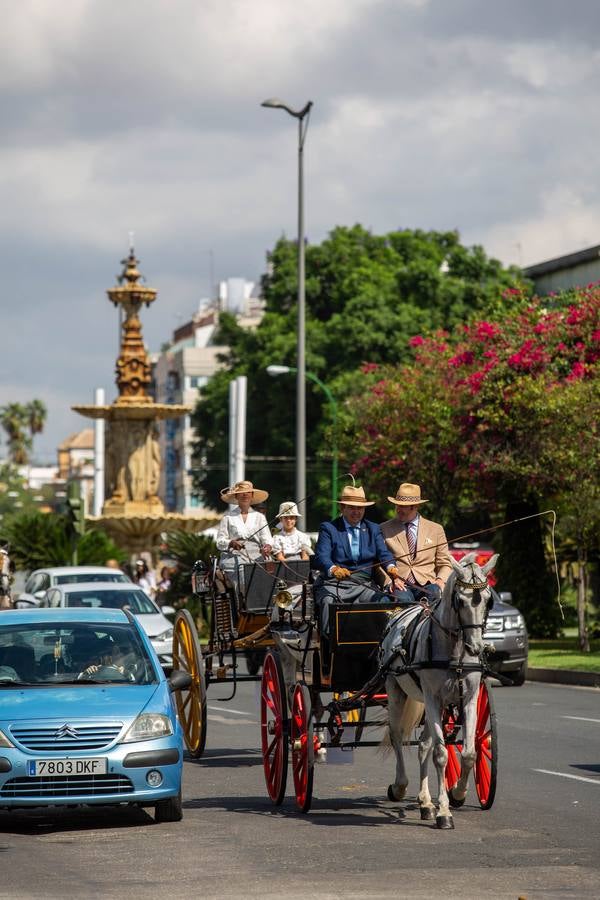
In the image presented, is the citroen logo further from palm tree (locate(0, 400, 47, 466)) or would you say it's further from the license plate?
palm tree (locate(0, 400, 47, 466))

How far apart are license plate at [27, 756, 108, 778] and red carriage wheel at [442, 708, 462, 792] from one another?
2.15 m

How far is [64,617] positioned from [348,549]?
2.04 m

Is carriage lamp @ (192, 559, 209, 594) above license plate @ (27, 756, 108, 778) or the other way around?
above

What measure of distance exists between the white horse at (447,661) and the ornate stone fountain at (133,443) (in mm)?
40068

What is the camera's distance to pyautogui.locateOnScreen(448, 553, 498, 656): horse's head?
1088cm

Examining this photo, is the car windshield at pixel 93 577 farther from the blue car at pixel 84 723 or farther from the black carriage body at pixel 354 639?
the black carriage body at pixel 354 639

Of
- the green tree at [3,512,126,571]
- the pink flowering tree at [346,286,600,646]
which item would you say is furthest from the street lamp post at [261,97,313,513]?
the green tree at [3,512,126,571]

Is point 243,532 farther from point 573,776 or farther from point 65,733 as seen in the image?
point 65,733

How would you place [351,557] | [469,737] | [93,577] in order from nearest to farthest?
[469,737] < [351,557] < [93,577]

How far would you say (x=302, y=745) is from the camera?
11742mm

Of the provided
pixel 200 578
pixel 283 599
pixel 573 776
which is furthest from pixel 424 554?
pixel 200 578

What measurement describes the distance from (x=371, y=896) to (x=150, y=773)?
2.89 meters

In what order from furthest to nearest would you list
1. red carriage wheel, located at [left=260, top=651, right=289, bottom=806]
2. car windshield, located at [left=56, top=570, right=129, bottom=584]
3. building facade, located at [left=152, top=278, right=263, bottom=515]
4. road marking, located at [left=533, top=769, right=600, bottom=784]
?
building facade, located at [left=152, top=278, right=263, bottom=515]
car windshield, located at [left=56, top=570, right=129, bottom=584]
road marking, located at [left=533, top=769, right=600, bottom=784]
red carriage wheel, located at [left=260, top=651, right=289, bottom=806]

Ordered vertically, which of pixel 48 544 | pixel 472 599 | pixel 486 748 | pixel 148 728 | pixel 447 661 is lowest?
pixel 486 748
